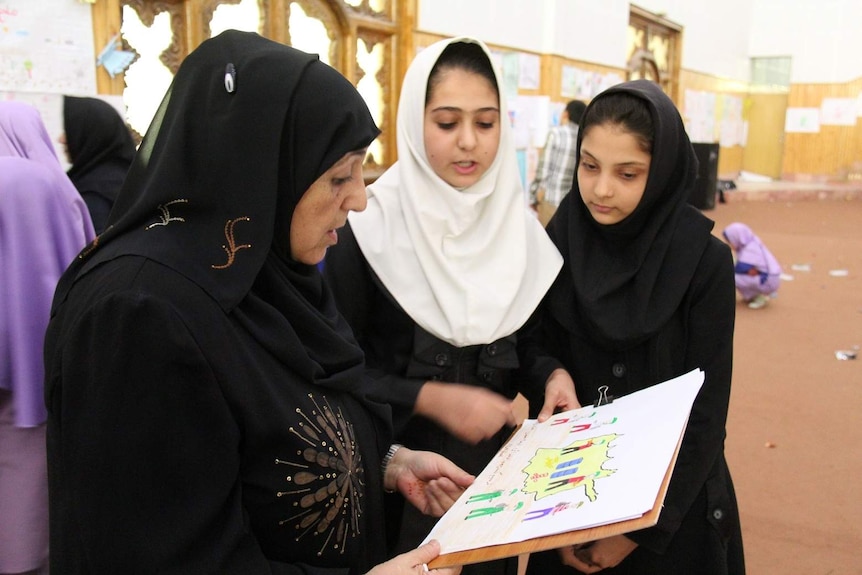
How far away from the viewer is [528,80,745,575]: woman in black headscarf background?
143 cm

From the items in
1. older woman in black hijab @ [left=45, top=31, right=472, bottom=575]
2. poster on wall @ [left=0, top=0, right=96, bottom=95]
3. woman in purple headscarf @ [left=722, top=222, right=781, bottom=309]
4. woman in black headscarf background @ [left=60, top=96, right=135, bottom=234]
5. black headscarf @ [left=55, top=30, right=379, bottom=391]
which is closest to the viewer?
older woman in black hijab @ [left=45, top=31, right=472, bottom=575]

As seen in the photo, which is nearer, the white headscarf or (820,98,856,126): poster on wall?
the white headscarf

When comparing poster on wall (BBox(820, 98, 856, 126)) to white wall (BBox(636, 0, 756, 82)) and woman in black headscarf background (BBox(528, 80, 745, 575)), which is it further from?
woman in black headscarf background (BBox(528, 80, 745, 575))

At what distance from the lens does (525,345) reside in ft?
A: 5.38

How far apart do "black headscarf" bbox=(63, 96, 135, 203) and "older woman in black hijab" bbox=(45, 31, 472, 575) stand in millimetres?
2148

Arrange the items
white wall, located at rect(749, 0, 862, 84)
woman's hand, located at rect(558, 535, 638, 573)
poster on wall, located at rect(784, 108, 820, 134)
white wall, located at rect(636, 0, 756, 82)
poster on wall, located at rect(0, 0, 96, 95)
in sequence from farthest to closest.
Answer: poster on wall, located at rect(784, 108, 820, 134)
white wall, located at rect(749, 0, 862, 84)
white wall, located at rect(636, 0, 756, 82)
poster on wall, located at rect(0, 0, 96, 95)
woman's hand, located at rect(558, 535, 638, 573)

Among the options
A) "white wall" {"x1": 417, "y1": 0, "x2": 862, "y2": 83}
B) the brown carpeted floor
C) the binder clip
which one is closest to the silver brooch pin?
the binder clip

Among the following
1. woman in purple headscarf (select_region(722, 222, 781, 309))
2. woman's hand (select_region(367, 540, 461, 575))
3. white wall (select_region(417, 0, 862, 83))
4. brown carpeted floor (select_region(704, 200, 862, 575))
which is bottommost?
brown carpeted floor (select_region(704, 200, 862, 575))

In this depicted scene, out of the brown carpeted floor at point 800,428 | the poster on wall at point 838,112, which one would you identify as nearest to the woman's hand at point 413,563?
the brown carpeted floor at point 800,428

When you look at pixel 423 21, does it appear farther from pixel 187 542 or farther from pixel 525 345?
pixel 187 542

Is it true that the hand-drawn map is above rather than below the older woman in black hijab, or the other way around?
below

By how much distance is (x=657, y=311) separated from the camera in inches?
56.7

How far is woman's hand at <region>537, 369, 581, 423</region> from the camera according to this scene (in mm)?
1459

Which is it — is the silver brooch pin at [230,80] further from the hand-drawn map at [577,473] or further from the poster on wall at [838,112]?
the poster on wall at [838,112]
